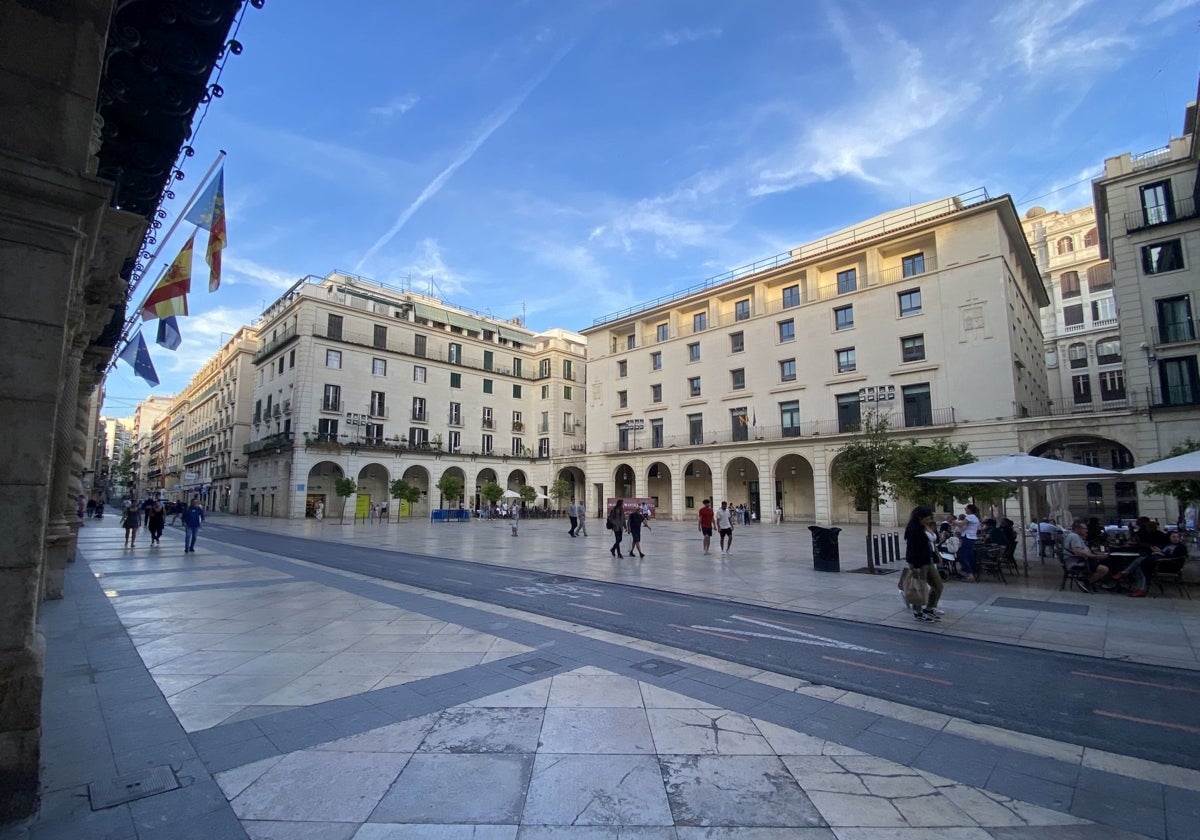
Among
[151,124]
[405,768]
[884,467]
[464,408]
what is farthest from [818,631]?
[464,408]

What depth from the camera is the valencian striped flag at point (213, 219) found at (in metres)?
9.13

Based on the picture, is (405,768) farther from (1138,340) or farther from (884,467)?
(1138,340)

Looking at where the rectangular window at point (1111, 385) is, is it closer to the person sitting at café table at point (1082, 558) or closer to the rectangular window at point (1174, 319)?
the rectangular window at point (1174, 319)

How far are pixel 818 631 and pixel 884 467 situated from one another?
7.74 meters

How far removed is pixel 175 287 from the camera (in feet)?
31.9

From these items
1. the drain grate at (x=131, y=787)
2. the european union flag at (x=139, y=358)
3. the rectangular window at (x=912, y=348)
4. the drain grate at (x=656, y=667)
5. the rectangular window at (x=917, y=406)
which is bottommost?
the drain grate at (x=656, y=667)

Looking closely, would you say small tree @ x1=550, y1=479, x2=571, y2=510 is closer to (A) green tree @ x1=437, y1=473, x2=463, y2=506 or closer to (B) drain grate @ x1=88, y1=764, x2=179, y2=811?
(A) green tree @ x1=437, y1=473, x2=463, y2=506

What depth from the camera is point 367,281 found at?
50750 mm

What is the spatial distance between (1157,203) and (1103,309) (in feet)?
91.2

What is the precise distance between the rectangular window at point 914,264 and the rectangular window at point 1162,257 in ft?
30.6

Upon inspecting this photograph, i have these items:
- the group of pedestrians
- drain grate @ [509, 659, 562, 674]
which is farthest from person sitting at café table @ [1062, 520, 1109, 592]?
the group of pedestrians

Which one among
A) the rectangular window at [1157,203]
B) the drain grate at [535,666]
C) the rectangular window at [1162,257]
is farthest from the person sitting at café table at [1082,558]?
the rectangular window at [1157,203]

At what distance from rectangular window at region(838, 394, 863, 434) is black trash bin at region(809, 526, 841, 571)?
22230 mm

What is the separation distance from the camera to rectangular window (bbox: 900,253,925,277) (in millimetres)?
32844
